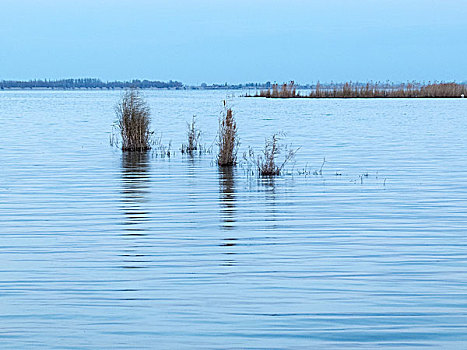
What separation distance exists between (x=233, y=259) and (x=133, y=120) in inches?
524

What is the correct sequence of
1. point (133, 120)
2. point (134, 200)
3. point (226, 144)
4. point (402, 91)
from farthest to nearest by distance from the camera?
point (402, 91)
point (133, 120)
point (226, 144)
point (134, 200)

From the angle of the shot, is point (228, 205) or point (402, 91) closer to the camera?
point (228, 205)

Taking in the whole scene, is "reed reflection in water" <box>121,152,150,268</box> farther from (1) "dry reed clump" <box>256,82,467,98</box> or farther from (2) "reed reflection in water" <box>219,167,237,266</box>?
(1) "dry reed clump" <box>256,82,467,98</box>

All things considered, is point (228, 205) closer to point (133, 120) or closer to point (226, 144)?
point (226, 144)

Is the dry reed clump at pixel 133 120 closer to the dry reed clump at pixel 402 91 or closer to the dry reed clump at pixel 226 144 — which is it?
the dry reed clump at pixel 226 144

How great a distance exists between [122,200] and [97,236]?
319 centimetres

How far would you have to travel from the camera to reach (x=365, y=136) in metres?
28.4

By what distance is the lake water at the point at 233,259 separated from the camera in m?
5.64

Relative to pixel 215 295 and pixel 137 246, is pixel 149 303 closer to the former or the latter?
pixel 215 295

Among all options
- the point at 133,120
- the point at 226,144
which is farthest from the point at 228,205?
the point at 133,120

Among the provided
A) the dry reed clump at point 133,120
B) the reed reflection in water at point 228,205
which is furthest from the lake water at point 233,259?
the dry reed clump at point 133,120

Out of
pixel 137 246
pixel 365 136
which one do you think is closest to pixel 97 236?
pixel 137 246

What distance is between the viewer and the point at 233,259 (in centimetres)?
790

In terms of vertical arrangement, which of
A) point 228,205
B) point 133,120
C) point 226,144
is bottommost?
point 228,205
